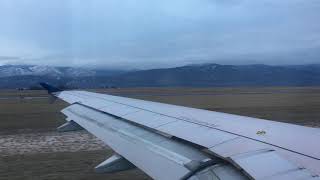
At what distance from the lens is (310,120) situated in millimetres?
24859

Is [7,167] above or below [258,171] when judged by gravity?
below

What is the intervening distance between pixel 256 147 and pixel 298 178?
105cm

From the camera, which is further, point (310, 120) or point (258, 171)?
point (310, 120)

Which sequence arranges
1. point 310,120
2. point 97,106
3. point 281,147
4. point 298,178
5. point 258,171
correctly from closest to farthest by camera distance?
1. point 298,178
2. point 258,171
3. point 281,147
4. point 97,106
5. point 310,120

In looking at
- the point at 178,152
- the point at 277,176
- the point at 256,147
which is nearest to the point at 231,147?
the point at 256,147

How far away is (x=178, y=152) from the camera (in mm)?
4480

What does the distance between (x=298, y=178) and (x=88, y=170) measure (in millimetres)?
8956

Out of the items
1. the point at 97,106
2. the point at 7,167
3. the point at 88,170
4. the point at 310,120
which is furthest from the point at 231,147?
the point at 310,120

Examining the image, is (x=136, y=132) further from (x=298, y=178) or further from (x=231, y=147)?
(x=298, y=178)

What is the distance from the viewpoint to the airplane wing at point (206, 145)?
340cm

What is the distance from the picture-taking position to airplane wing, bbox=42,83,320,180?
3.40m

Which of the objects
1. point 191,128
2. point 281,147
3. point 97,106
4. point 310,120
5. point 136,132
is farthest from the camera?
point 310,120

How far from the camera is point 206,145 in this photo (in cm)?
438

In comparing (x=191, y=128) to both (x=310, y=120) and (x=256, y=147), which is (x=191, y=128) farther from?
(x=310, y=120)
